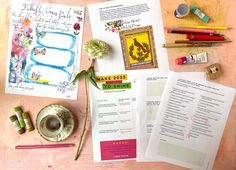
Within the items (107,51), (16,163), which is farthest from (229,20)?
(16,163)

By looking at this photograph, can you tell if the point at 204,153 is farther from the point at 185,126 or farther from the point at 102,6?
the point at 102,6

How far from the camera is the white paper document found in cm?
86

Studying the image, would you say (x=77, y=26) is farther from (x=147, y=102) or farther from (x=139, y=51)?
(x=147, y=102)

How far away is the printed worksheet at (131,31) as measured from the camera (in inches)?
33.4

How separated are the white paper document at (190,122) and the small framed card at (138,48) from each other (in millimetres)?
77

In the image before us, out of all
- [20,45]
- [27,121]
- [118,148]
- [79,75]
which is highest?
[20,45]

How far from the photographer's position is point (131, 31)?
0.85 metres

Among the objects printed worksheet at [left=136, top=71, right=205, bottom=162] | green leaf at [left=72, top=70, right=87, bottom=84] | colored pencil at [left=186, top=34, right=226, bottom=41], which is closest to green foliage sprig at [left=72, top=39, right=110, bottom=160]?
green leaf at [left=72, top=70, right=87, bottom=84]

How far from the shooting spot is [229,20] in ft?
2.82

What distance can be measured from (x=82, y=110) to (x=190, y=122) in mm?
302

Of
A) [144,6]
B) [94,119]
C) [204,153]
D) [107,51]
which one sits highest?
[144,6]

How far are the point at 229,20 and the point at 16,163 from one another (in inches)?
28.1

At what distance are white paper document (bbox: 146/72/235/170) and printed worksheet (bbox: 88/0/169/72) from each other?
0.09m

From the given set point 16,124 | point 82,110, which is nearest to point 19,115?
point 16,124
